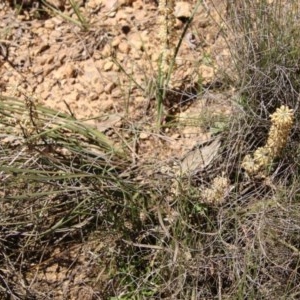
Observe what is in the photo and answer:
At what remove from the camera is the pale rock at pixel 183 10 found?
247 cm

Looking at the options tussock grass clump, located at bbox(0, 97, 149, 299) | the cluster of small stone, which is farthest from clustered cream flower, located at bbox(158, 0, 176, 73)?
the cluster of small stone

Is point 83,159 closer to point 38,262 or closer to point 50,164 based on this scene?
point 50,164

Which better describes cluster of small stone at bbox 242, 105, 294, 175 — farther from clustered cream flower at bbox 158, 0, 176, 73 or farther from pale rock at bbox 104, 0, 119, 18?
pale rock at bbox 104, 0, 119, 18

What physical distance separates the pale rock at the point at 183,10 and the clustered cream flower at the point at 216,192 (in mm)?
770

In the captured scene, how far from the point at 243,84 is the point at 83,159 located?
0.55 meters

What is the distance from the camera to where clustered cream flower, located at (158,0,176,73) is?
210cm

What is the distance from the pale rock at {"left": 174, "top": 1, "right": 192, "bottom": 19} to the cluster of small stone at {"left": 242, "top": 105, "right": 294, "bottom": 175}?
27.2 inches

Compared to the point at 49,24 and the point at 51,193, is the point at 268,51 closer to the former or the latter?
the point at 51,193

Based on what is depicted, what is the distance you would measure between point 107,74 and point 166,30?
339 millimetres

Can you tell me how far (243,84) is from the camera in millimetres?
2049

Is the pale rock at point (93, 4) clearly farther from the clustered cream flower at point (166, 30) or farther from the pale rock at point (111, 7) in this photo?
the clustered cream flower at point (166, 30)

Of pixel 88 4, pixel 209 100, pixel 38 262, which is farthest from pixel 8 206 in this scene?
pixel 88 4

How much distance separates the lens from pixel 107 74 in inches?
95.0

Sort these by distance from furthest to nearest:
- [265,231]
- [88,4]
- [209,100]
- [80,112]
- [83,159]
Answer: [88,4] < [80,112] < [209,100] < [83,159] < [265,231]
